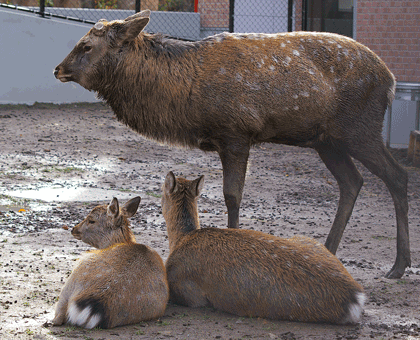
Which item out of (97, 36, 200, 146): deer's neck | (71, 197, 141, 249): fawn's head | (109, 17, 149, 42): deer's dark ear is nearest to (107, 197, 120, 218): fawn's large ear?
(71, 197, 141, 249): fawn's head

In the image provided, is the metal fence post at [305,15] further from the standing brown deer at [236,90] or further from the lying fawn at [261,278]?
the lying fawn at [261,278]

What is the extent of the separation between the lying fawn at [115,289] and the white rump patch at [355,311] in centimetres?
121

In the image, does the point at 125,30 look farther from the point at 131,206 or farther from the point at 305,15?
the point at 305,15

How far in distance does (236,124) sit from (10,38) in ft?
30.9

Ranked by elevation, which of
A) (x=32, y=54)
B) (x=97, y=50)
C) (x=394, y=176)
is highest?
(x=97, y=50)

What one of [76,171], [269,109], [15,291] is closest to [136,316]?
[15,291]

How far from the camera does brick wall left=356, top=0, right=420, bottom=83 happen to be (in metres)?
12.4

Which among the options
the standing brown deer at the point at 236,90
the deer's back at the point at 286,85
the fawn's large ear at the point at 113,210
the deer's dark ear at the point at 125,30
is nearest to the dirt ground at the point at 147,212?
the fawn's large ear at the point at 113,210

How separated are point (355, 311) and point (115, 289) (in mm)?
1556

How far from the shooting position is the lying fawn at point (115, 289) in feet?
12.6

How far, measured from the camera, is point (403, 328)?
4.08 m

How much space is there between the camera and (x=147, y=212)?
7.24m

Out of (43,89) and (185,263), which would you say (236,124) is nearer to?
(185,263)

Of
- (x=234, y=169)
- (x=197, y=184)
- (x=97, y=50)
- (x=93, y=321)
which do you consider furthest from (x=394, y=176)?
(x=93, y=321)
